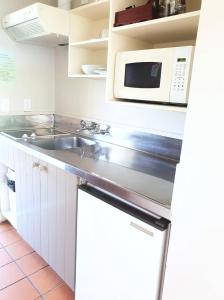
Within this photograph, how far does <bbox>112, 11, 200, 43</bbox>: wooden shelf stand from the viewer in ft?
3.59

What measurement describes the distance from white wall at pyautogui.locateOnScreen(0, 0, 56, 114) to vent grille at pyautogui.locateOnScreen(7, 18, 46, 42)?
0.12 metres

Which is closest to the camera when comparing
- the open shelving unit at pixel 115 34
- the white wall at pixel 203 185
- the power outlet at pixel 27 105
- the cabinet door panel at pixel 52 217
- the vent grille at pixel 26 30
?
the white wall at pixel 203 185

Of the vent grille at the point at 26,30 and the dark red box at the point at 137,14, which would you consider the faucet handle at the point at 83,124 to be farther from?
the dark red box at the point at 137,14

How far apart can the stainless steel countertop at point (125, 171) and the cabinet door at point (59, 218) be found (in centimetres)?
9

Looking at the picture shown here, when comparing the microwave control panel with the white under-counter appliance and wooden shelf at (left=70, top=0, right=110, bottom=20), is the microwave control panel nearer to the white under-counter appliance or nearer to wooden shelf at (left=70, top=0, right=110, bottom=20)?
wooden shelf at (left=70, top=0, right=110, bottom=20)

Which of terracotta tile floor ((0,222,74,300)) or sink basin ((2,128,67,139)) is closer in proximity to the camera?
terracotta tile floor ((0,222,74,300))

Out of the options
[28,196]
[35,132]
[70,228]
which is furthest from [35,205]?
[35,132]

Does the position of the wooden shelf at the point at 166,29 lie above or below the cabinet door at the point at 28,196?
above

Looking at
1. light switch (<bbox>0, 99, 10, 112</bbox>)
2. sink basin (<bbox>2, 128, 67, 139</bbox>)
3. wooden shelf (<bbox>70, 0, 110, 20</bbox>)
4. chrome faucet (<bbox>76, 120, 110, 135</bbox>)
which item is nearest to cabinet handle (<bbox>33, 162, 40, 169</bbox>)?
sink basin (<bbox>2, 128, 67, 139</bbox>)

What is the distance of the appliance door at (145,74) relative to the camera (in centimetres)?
119

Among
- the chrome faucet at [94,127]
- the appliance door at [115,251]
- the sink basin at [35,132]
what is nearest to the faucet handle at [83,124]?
the chrome faucet at [94,127]

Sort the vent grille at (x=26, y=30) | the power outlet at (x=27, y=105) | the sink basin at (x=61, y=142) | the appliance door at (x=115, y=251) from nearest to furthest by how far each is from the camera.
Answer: the appliance door at (x=115, y=251), the vent grille at (x=26, y=30), the sink basin at (x=61, y=142), the power outlet at (x=27, y=105)

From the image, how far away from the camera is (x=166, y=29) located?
1254mm

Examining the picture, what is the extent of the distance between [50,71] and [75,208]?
1.61m
